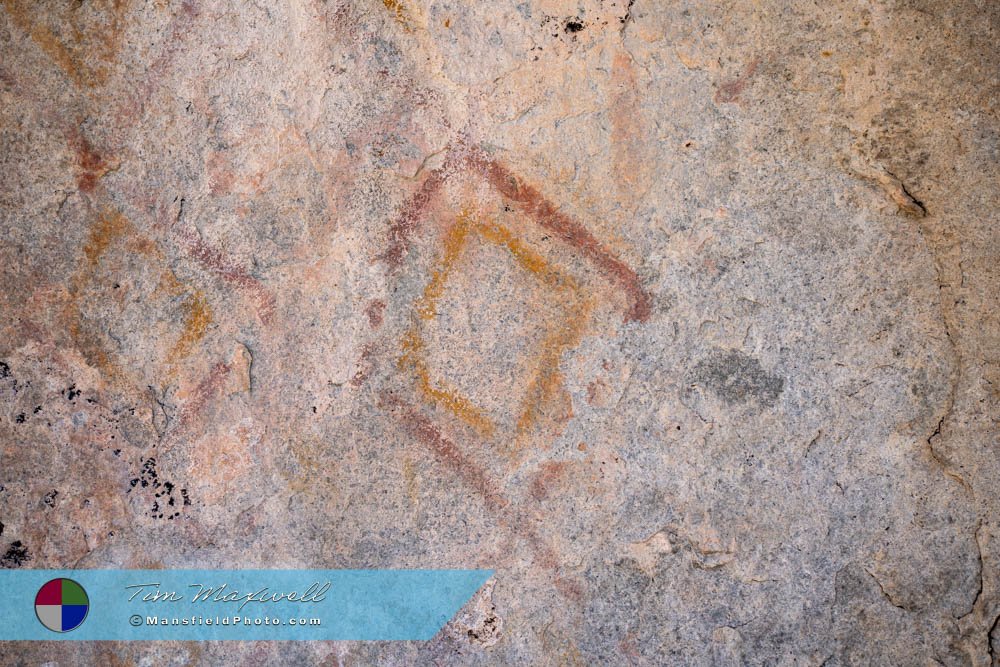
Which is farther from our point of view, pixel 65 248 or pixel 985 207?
pixel 65 248

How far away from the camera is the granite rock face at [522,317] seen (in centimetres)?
157

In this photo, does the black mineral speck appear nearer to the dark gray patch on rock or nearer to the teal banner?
the teal banner

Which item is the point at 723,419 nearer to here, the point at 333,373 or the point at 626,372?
the point at 626,372

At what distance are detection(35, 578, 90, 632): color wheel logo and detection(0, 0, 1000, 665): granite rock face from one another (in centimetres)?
6

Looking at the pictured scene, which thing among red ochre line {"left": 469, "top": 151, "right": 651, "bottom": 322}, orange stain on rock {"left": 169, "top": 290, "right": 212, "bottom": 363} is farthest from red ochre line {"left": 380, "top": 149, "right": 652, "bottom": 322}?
orange stain on rock {"left": 169, "top": 290, "right": 212, "bottom": 363}

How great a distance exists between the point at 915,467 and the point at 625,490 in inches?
24.2

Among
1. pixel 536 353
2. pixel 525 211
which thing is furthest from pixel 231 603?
pixel 525 211

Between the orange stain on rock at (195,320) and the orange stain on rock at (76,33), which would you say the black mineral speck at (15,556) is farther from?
the orange stain on rock at (76,33)

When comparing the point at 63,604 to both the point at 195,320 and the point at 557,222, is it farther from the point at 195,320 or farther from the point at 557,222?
the point at 557,222

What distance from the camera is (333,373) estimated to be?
1640 mm

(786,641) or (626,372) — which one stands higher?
(626,372)

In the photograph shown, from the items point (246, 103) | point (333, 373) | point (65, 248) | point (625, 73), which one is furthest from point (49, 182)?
point (625, 73)

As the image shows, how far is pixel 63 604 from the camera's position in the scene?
1.68 meters

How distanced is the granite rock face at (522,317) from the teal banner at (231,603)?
0.04 meters
